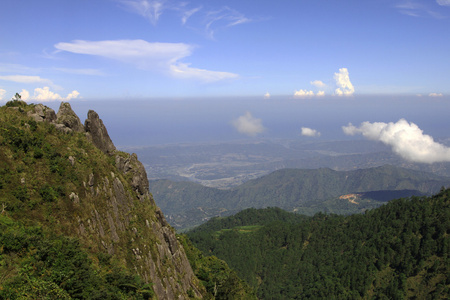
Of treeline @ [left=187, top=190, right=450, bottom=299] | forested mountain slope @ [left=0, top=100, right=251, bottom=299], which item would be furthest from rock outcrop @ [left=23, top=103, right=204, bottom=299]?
treeline @ [left=187, top=190, right=450, bottom=299]

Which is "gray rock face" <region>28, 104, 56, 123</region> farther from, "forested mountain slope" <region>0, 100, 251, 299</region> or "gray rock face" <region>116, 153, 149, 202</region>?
"gray rock face" <region>116, 153, 149, 202</region>

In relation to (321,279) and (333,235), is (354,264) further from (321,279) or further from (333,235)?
(333,235)

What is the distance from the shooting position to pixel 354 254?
455 ft

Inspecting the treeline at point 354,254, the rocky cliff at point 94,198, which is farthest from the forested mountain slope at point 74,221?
the treeline at point 354,254

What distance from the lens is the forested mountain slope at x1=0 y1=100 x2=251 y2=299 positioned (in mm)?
20250

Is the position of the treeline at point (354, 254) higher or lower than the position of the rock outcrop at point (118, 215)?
lower

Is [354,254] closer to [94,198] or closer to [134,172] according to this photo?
[134,172]

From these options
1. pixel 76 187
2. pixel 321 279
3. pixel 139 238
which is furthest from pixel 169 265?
pixel 321 279

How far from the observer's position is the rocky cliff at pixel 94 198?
91.3ft

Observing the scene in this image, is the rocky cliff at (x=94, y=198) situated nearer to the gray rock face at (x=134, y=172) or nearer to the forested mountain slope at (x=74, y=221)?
the gray rock face at (x=134, y=172)

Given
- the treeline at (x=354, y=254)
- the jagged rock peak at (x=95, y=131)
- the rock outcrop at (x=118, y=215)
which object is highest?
the jagged rock peak at (x=95, y=131)

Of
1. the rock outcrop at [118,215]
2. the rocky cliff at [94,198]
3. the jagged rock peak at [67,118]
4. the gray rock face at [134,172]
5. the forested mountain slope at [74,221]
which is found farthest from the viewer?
the gray rock face at [134,172]

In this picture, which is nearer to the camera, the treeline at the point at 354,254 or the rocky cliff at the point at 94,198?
the rocky cliff at the point at 94,198

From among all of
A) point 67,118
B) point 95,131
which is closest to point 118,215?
point 95,131
